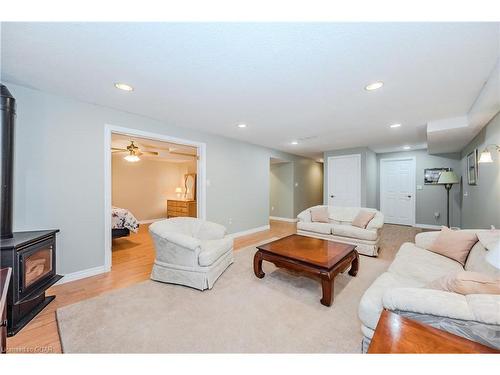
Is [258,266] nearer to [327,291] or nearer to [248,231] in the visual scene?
[327,291]

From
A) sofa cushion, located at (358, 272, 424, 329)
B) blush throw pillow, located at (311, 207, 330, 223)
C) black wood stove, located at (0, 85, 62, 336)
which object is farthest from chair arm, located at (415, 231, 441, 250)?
black wood stove, located at (0, 85, 62, 336)

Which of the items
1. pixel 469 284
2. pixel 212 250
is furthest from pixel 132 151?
pixel 469 284

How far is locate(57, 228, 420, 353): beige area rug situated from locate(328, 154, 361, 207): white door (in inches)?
145

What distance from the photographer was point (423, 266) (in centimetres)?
200

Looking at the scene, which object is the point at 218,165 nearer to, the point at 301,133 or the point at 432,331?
the point at 301,133

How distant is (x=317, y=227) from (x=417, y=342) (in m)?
3.28

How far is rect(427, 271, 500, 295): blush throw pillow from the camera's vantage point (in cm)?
113

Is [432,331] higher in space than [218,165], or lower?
lower

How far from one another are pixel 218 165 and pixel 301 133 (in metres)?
1.86

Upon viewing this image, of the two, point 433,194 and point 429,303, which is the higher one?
point 433,194

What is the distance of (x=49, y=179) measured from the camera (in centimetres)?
243

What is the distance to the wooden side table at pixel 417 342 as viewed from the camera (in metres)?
0.83

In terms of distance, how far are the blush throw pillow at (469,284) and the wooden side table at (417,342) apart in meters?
0.40
